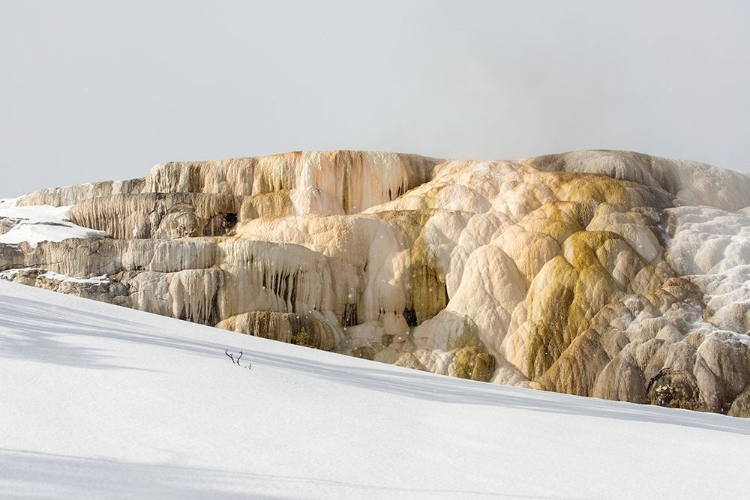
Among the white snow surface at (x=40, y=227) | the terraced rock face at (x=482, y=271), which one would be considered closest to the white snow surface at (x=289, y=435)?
the terraced rock face at (x=482, y=271)

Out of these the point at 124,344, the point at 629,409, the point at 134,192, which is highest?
the point at 134,192

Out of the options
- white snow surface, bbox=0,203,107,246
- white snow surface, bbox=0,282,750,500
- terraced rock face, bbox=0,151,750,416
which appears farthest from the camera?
white snow surface, bbox=0,203,107,246

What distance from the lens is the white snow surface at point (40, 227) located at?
18.9 m

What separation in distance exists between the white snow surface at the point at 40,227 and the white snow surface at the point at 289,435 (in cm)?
1227

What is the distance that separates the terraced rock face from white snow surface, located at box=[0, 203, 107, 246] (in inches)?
14.8

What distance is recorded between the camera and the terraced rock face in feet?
53.9

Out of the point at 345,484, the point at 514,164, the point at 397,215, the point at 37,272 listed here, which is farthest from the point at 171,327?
the point at 514,164

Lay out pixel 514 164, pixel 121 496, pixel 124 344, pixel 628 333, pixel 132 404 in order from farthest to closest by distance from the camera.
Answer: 1. pixel 514 164
2. pixel 628 333
3. pixel 124 344
4. pixel 132 404
5. pixel 121 496

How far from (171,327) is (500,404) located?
393 centimetres

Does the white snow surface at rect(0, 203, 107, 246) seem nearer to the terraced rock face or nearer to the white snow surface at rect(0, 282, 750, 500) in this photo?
the terraced rock face

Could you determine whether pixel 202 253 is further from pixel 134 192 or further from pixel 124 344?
pixel 124 344

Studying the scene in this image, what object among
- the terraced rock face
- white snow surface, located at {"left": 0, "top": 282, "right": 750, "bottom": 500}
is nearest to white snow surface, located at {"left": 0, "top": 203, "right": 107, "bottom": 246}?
the terraced rock face

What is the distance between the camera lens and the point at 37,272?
57.7 feet

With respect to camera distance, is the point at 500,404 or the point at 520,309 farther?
the point at 520,309
